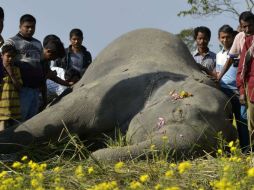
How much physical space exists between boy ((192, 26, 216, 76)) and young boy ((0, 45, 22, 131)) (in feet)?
7.17

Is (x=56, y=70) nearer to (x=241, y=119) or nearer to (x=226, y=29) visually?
(x=226, y=29)

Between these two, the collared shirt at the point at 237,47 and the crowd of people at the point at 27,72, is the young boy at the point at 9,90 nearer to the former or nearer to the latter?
the crowd of people at the point at 27,72

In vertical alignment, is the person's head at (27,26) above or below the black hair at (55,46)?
above

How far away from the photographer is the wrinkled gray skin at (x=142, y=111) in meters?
5.19

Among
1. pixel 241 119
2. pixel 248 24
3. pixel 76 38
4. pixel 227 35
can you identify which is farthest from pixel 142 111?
pixel 76 38

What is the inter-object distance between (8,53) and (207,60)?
237 centimetres

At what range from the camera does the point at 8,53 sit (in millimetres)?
6793

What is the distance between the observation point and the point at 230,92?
22.8 ft

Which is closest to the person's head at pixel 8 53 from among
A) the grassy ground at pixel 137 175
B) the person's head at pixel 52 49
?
the person's head at pixel 52 49

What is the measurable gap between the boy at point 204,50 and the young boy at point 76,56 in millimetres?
1388

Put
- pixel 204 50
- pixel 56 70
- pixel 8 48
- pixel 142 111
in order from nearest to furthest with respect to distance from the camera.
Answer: pixel 142 111
pixel 8 48
pixel 204 50
pixel 56 70

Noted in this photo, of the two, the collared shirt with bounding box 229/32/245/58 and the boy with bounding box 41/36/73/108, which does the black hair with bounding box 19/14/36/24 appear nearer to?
the boy with bounding box 41/36/73/108

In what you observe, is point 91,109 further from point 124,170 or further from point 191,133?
point 124,170

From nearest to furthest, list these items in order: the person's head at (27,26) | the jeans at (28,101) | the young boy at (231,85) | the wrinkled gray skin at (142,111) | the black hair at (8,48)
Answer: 1. the wrinkled gray skin at (142,111)
2. the young boy at (231,85)
3. the black hair at (8,48)
4. the jeans at (28,101)
5. the person's head at (27,26)
